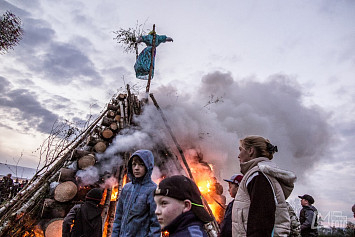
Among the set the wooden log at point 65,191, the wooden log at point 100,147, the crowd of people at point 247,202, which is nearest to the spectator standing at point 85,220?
the wooden log at point 65,191

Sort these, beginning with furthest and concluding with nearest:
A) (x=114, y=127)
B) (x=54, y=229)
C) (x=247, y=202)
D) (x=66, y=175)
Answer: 1. (x=114, y=127)
2. (x=66, y=175)
3. (x=54, y=229)
4. (x=247, y=202)

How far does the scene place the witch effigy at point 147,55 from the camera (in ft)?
31.4

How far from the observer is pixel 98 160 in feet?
21.7

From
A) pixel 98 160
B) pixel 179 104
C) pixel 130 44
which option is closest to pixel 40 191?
pixel 98 160

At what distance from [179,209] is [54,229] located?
4.71 m

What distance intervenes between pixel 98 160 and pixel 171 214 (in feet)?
18.1

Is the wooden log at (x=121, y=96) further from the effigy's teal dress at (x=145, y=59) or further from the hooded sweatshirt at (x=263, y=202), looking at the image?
the hooded sweatshirt at (x=263, y=202)

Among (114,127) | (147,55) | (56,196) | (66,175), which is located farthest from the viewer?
(147,55)

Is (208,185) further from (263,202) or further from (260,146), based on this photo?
(263,202)

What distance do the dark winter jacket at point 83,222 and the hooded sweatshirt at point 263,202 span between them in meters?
2.66

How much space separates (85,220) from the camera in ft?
11.7

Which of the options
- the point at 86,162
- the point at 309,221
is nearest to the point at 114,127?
the point at 86,162

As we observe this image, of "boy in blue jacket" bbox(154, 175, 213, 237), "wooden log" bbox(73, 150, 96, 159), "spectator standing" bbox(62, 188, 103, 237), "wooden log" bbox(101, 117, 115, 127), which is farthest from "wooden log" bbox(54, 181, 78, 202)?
"boy in blue jacket" bbox(154, 175, 213, 237)

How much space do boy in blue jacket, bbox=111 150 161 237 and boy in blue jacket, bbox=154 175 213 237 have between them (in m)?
1.18
